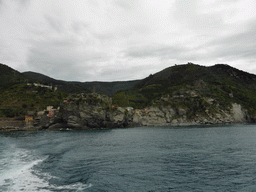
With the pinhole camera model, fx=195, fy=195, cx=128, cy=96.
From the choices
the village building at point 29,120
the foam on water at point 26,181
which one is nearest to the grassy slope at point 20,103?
the village building at point 29,120

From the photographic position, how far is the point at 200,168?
2544 centimetres

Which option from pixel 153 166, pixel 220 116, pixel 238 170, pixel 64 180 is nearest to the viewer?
pixel 64 180

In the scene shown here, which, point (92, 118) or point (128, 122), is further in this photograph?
point (128, 122)

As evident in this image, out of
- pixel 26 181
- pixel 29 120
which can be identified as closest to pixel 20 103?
pixel 29 120

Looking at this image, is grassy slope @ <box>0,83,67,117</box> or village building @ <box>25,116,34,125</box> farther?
grassy slope @ <box>0,83,67,117</box>

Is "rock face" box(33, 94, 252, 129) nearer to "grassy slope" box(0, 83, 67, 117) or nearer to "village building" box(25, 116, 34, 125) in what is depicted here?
"village building" box(25, 116, 34, 125)

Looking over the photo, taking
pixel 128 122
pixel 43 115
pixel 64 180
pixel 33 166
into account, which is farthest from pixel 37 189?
pixel 128 122

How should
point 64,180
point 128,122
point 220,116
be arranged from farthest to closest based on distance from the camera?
1. point 220,116
2. point 128,122
3. point 64,180

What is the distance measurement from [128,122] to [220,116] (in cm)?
9002

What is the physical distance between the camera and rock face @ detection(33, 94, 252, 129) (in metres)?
128

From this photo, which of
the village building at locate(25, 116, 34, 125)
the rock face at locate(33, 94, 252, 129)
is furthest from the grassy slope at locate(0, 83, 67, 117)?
the rock face at locate(33, 94, 252, 129)

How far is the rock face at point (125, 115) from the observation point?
422ft

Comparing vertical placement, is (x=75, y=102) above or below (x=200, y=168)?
above

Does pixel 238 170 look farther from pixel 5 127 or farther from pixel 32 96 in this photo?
pixel 32 96
